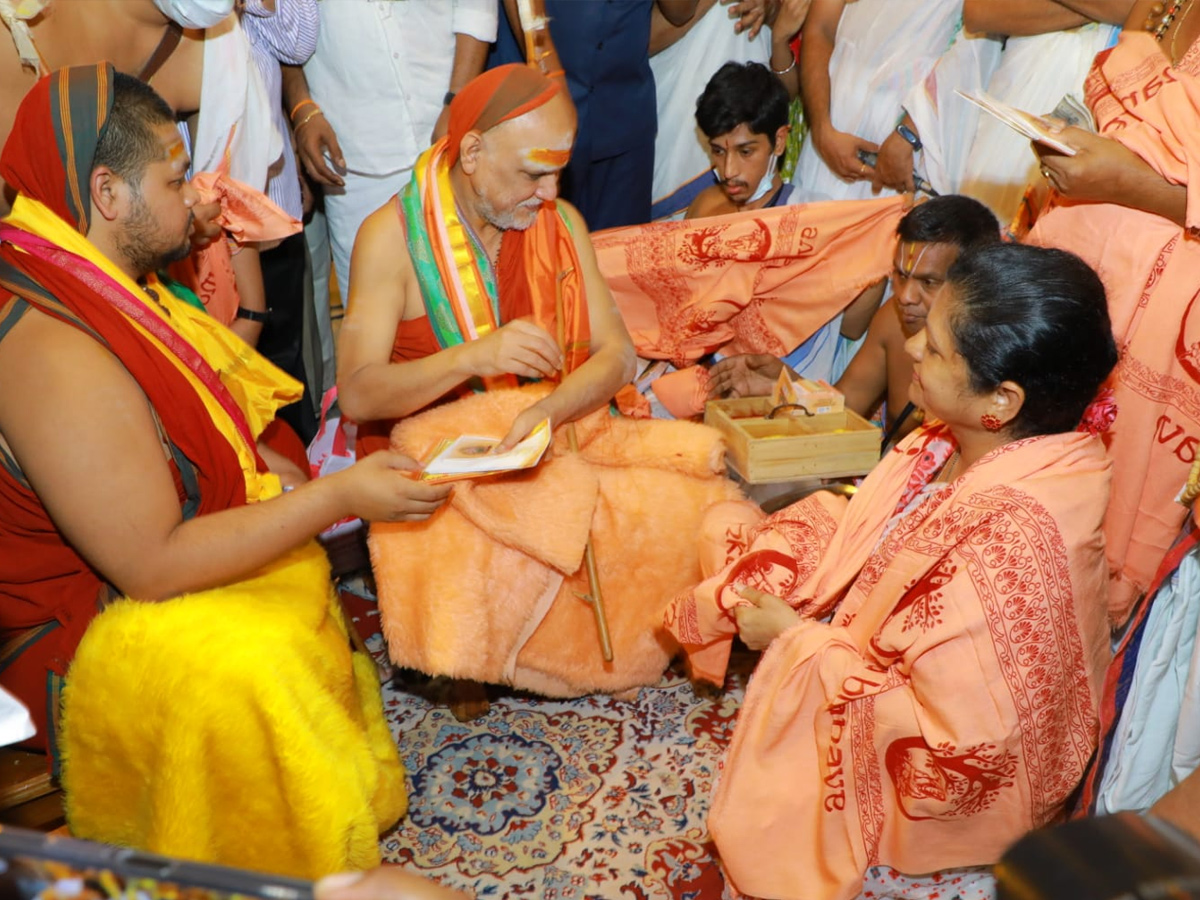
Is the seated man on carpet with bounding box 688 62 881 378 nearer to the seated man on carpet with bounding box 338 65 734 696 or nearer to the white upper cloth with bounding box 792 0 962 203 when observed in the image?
the white upper cloth with bounding box 792 0 962 203

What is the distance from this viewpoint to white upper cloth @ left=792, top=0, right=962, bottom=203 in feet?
13.9

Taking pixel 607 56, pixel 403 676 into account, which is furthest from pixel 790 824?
pixel 607 56

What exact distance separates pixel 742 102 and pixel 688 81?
59 centimetres

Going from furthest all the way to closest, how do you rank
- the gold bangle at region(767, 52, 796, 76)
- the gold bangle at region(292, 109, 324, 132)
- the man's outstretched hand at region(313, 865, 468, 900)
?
the gold bangle at region(767, 52, 796, 76)
the gold bangle at region(292, 109, 324, 132)
the man's outstretched hand at region(313, 865, 468, 900)

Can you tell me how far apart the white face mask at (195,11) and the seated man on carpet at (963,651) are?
253 centimetres

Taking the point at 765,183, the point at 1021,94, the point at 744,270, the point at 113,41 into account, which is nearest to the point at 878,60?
the point at 765,183

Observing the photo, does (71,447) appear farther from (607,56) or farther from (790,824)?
(607,56)

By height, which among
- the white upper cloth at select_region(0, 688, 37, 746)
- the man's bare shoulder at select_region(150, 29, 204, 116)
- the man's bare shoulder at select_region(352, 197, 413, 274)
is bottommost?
the man's bare shoulder at select_region(352, 197, 413, 274)

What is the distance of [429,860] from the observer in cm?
280

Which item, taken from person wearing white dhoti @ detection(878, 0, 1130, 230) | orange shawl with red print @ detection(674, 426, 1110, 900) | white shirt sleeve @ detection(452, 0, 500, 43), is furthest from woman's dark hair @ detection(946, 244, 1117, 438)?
white shirt sleeve @ detection(452, 0, 500, 43)

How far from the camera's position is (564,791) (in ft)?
9.95

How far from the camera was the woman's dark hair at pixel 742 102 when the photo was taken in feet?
14.6

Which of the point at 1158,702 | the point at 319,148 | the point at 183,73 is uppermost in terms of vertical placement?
the point at 183,73

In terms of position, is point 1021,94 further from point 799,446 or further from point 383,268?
point 383,268
